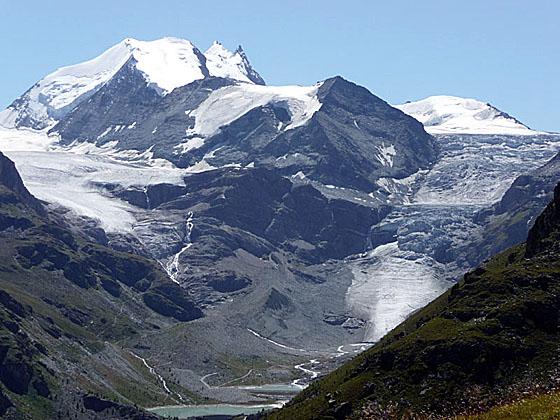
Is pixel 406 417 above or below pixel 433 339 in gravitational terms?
above

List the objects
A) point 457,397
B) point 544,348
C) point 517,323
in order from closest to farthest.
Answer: point 457,397 → point 544,348 → point 517,323

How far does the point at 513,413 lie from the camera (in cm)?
3831

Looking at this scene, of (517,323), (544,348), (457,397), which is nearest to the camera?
(457,397)

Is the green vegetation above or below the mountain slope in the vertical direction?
above

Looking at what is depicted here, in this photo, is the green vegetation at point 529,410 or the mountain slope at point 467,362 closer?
the green vegetation at point 529,410

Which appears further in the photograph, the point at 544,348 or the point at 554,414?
the point at 544,348

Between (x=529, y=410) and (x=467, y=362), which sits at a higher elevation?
(x=529, y=410)

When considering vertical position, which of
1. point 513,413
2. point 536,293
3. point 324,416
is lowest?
point 324,416

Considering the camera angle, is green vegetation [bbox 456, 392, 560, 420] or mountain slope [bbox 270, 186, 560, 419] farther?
mountain slope [bbox 270, 186, 560, 419]

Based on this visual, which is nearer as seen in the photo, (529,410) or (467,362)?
(529,410)

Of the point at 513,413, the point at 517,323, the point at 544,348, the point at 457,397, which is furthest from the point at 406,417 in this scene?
the point at 517,323

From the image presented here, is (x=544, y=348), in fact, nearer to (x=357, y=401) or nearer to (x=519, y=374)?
(x=519, y=374)

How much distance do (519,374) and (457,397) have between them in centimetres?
1341

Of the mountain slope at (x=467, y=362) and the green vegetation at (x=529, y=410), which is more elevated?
the green vegetation at (x=529, y=410)
